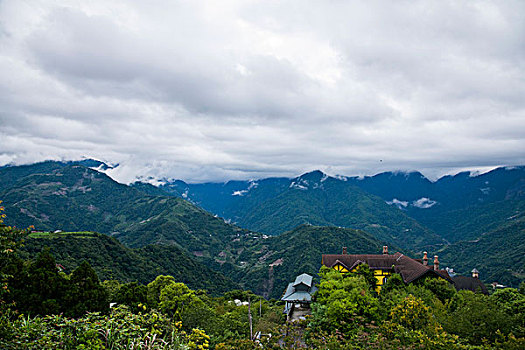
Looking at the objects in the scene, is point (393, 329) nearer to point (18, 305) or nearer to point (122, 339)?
point (122, 339)

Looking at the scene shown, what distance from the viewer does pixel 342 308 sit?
25.4 m

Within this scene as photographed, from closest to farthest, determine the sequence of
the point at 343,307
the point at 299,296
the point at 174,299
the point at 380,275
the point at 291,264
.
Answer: the point at 343,307 → the point at 174,299 → the point at 380,275 → the point at 299,296 → the point at 291,264

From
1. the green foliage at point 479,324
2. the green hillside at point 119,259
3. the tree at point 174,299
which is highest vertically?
the green foliage at point 479,324

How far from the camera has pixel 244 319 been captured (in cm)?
3716

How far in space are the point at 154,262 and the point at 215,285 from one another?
91.4 ft

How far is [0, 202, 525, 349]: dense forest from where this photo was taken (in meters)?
9.34

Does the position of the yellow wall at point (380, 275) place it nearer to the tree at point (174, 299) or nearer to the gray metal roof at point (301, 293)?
the gray metal roof at point (301, 293)

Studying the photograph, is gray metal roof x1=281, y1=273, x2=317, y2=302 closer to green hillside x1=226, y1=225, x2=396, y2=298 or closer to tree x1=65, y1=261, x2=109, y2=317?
tree x1=65, y1=261, x2=109, y2=317

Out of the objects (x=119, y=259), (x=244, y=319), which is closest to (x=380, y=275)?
(x=244, y=319)

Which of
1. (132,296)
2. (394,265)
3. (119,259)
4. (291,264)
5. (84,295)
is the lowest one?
(291,264)

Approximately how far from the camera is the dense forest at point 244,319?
9.34 m

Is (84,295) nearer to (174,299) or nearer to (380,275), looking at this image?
(174,299)

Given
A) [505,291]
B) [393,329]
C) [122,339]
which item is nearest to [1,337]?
[122,339]

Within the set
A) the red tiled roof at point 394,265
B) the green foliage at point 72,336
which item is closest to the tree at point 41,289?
the green foliage at point 72,336
